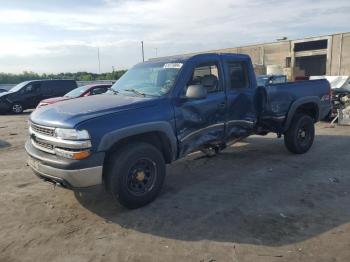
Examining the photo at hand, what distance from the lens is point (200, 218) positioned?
4.36 meters

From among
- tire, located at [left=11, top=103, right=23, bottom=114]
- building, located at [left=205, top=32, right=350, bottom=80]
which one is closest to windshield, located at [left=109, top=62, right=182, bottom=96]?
tire, located at [left=11, top=103, right=23, bottom=114]

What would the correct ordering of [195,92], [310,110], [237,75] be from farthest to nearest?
[310,110]
[237,75]
[195,92]

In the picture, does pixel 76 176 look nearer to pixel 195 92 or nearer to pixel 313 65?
pixel 195 92

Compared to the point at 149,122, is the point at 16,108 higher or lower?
lower

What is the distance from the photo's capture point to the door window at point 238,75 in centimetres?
590

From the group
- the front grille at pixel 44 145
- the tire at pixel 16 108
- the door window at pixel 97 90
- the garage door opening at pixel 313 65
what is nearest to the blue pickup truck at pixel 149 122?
the front grille at pixel 44 145

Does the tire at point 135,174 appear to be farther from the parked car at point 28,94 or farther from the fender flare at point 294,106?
the parked car at point 28,94

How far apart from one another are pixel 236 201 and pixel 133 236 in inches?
63.4

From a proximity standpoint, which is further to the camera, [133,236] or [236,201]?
[236,201]

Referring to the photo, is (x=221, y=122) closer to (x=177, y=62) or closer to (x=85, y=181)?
(x=177, y=62)

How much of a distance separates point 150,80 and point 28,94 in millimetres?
15335

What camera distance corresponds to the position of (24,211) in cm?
475

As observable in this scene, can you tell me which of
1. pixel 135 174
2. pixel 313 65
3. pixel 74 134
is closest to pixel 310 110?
pixel 135 174

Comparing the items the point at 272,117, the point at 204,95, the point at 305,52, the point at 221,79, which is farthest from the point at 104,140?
the point at 305,52
